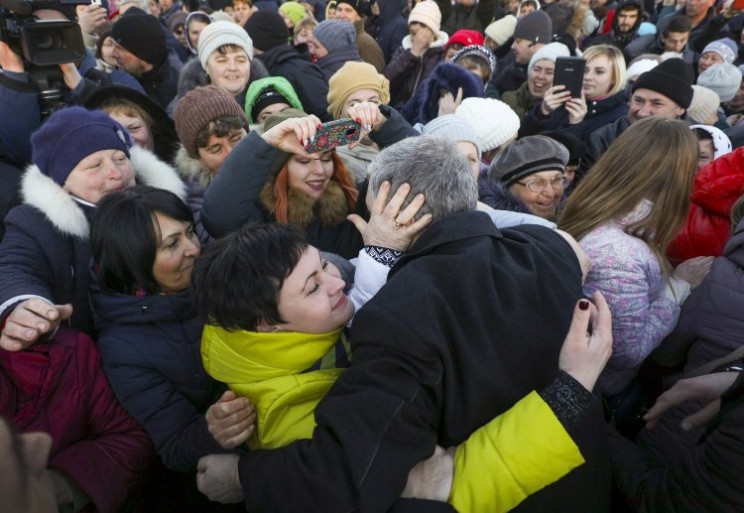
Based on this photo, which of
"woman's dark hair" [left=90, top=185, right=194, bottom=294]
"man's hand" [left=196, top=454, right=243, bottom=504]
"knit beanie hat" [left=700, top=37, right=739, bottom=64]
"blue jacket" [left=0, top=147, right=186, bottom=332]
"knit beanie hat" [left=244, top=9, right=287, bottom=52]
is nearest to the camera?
"man's hand" [left=196, top=454, right=243, bottom=504]

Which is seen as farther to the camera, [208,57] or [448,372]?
[208,57]

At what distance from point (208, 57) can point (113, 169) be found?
1.97m

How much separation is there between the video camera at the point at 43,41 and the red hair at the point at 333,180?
54.0 inches

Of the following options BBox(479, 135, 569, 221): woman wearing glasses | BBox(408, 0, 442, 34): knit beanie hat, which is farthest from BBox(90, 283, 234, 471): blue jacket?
BBox(408, 0, 442, 34): knit beanie hat

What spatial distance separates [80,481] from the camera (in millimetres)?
1536

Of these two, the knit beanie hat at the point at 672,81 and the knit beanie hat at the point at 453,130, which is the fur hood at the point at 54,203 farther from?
the knit beanie hat at the point at 672,81

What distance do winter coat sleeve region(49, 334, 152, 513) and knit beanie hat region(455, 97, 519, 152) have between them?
256cm

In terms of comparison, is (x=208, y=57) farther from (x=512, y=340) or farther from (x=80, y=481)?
(x=512, y=340)

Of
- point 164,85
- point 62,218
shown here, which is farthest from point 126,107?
point 164,85

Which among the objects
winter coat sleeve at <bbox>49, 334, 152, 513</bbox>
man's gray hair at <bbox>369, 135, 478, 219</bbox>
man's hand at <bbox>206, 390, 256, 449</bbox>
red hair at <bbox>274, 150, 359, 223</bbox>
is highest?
man's gray hair at <bbox>369, 135, 478, 219</bbox>

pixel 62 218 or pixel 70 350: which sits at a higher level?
pixel 62 218

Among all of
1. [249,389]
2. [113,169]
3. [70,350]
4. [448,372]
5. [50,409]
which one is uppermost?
[448,372]

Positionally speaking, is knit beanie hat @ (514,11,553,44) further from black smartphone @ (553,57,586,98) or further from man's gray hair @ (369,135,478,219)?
man's gray hair @ (369,135,478,219)

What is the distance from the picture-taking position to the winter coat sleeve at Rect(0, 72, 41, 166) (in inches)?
101
